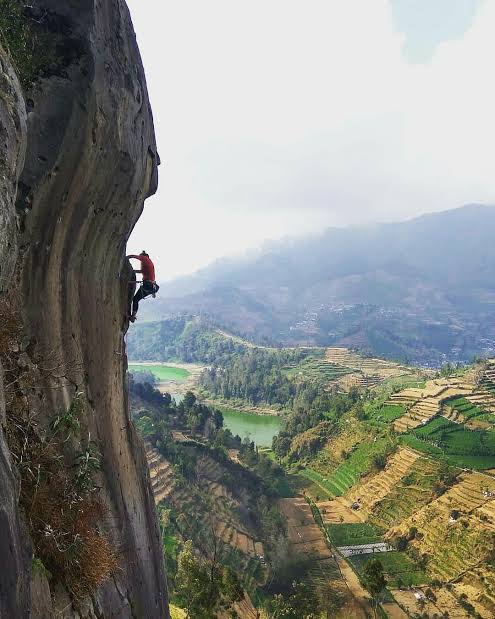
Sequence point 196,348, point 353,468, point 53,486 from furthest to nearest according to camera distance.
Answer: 1. point 196,348
2. point 353,468
3. point 53,486

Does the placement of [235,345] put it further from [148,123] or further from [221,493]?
[148,123]

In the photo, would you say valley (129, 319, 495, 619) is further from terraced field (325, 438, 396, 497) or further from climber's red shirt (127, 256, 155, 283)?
climber's red shirt (127, 256, 155, 283)

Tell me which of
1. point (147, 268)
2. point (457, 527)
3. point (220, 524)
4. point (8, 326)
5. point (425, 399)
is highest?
point (147, 268)

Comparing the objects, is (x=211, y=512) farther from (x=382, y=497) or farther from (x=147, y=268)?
(x=147, y=268)

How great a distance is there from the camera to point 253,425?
85.4 m

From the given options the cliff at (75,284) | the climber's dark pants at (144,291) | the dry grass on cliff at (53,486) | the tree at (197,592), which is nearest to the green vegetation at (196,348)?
the tree at (197,592)

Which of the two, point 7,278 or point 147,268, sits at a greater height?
point 147,268

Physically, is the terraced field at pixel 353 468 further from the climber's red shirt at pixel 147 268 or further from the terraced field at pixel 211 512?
the climber's red shirt at pixel 147 268

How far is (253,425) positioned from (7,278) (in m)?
84.1

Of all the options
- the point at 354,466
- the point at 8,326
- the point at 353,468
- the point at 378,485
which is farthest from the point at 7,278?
the point at 354,466

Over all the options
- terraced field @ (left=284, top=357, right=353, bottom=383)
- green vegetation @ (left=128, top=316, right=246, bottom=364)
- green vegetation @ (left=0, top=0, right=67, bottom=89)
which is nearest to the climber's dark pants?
green vegetation @ (left=0, top=0, right=67, bottom=89)

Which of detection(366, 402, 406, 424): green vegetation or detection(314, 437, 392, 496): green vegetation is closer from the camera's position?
detection(314, 437, 392, 496): green vegetation

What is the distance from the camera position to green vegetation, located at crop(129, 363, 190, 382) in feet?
477

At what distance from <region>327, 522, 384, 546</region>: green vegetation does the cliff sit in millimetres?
35002
